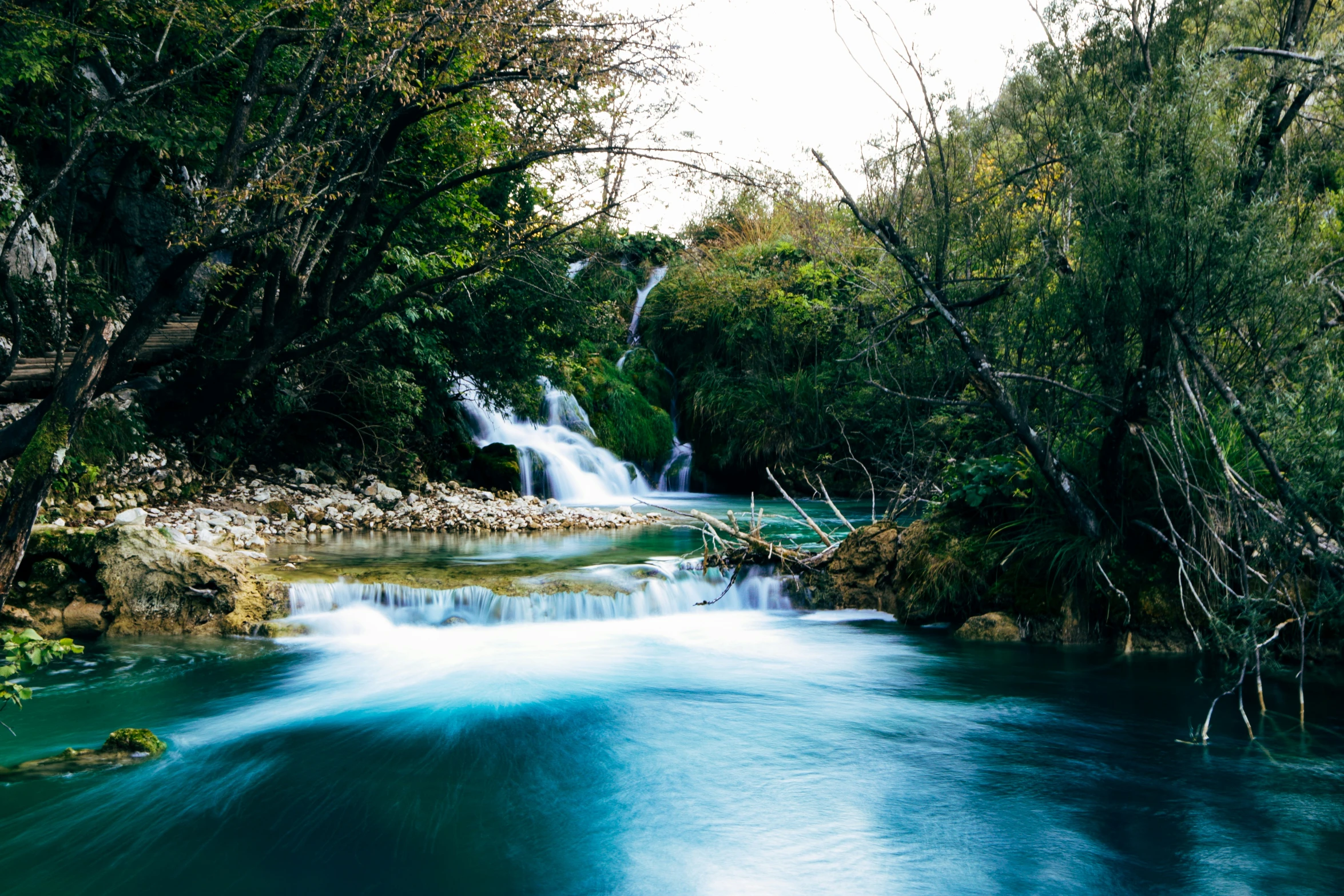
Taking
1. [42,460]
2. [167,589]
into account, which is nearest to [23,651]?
[42,460]

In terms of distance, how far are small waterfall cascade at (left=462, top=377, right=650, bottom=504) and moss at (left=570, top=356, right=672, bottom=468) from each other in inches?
11.8

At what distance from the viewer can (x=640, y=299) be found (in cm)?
2497

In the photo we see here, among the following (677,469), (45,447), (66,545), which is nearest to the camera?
(45,447)

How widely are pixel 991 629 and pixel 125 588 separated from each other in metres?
7.42

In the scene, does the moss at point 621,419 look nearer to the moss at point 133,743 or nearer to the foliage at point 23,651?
the moss at point 133,743

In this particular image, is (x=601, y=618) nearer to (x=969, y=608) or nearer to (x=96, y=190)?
(x=969, y=608)

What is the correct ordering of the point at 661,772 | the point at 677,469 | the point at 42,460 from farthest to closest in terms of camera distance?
the point at 677,469 < the point at 42,460 < the point at 661,772

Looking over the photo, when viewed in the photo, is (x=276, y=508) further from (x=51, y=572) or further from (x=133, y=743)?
(x=133, y=743)

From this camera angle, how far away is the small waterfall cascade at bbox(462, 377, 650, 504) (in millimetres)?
16609

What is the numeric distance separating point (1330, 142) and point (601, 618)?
269 inches

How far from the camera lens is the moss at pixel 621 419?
19281 mm

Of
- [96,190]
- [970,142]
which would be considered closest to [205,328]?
[96,190]

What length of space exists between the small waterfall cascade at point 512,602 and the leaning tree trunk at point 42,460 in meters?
2.31

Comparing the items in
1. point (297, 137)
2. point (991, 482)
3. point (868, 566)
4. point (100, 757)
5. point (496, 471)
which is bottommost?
point (100, 757)
